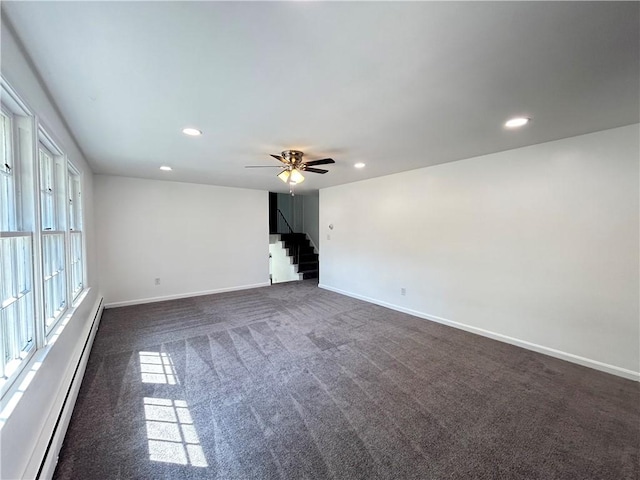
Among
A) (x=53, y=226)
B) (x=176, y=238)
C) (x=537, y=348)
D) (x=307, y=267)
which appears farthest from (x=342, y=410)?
(x=307, y=267)

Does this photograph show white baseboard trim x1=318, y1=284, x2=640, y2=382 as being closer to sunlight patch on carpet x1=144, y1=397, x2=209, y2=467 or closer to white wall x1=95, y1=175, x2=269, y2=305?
sunlight patch on carpet x1=144, y1=397, x2=209, y2=467

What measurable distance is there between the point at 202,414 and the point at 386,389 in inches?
61.5

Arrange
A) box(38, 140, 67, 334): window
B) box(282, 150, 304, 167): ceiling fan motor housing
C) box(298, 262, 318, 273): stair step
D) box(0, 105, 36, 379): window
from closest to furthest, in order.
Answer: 1. box(0, 105, 36, 379): window
2. box(38, 140, 67, 334): window
3. box(282, 150, 304, 167): ceiling fan motor housing
4. box(298, 262, 318, 273): stair step

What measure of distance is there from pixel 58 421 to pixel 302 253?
6345 mm

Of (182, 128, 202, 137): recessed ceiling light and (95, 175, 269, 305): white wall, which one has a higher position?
(182, 128, 202, 137): recessed ceiling light

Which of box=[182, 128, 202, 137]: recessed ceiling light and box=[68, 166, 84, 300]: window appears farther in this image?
box=[68, 166, 84, 300]: window

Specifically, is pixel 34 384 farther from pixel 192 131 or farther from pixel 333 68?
pixel 333 68

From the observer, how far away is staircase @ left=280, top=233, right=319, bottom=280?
7.47 m

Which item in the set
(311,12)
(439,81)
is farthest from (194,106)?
(439,81)

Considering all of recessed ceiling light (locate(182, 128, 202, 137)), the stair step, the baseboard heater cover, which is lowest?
the baseboard heater cover

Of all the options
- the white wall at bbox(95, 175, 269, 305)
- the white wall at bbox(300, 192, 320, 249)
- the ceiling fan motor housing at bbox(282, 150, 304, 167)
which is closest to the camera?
the ceiling fan motor housing at bbox(282, 150, 304, 167)

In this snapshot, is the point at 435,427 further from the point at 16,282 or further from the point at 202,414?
the point at 16,282

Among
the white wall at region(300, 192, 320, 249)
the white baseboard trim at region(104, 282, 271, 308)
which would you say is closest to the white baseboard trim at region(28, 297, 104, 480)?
the white baseboard trim at region(104, 282, 271, 308)

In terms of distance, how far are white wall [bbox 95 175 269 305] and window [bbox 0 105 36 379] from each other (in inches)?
145
